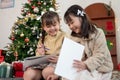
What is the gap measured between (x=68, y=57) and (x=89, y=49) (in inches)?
6.1

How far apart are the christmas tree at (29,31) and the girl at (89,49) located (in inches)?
56.4

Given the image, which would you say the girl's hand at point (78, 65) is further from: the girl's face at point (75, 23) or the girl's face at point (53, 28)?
the girl's face at point (53, 28)

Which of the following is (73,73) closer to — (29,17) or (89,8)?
(29,17)

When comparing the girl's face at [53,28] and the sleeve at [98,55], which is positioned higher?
the girl's face at [53,28]

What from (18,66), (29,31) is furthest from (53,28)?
(29,31)

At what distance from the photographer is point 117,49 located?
3889mm

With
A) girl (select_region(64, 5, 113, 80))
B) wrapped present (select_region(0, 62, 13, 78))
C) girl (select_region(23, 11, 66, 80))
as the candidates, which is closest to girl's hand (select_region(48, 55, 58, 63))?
girl (select_region(23, 11, 66, 80))

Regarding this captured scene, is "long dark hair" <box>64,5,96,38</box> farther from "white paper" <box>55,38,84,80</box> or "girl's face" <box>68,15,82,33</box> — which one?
"white paper" <box>55,38,84,80</box>

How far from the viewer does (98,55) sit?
4.19ft

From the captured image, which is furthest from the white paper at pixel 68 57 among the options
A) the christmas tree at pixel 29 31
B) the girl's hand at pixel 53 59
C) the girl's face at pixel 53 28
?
the christmas tree at pixel 29 31

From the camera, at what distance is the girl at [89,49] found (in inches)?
49.5

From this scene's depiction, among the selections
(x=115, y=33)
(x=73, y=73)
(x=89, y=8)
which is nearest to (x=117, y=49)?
(x=115, y=33)

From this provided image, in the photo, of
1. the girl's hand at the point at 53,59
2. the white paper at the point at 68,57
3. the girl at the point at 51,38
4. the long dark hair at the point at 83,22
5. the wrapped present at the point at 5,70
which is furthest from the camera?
the wrapped present at the point at 5,70

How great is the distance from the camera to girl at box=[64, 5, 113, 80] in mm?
1258
